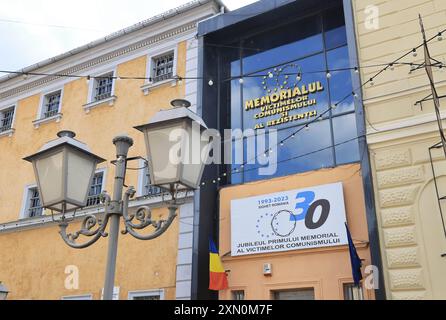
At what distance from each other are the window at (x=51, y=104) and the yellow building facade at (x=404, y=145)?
1008 cm

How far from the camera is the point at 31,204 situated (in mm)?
14914

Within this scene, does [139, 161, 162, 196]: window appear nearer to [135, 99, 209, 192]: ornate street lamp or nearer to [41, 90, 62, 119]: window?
[41, 90, 62, 119]: window

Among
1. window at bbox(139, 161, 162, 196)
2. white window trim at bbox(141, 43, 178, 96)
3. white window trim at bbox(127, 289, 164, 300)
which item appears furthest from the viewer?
white window trim at bbox(141, 43, 178, 96)

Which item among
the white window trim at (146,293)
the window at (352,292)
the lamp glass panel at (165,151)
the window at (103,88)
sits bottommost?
the window at (352,292)

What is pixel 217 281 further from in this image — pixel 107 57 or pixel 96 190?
pixel 107 57

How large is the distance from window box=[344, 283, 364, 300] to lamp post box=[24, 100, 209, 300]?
5570mm

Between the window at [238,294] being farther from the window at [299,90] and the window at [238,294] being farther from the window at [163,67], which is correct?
the window at [163,67]

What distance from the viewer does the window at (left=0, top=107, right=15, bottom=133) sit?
17.0 m

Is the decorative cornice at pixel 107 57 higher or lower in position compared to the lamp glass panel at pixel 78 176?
higher

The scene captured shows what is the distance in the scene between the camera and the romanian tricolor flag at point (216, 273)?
1055 cm

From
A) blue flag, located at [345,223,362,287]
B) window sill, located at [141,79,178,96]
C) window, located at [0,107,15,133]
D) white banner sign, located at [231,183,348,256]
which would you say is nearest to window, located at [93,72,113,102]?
window sill, located at [141,79,178,96]

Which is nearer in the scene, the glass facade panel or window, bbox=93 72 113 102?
the glass facade panel

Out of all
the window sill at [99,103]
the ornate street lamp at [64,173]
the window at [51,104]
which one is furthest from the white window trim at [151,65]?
the ornate street lamp at [64,173]
